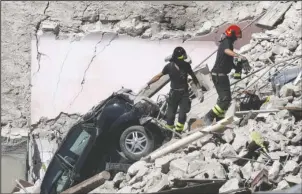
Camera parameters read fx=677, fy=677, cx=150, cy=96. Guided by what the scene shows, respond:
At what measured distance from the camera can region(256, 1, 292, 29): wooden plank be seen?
45.8ft

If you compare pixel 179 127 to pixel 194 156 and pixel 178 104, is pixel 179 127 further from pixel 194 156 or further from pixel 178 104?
pixel 194 156

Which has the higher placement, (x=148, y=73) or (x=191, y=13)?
(x=191, y=13)

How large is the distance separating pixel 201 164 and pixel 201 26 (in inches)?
239

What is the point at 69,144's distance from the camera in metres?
11.0

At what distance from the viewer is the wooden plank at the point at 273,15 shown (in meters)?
14.0

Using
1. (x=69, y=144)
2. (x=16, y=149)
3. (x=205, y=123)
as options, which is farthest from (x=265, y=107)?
(x=16, y=149)

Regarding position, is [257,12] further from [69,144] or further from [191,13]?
[69,144]

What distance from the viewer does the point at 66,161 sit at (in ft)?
35.8

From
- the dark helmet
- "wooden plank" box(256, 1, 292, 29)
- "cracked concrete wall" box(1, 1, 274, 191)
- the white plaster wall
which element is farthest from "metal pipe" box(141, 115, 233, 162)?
"cracked concrete wall" box(1, 1, 274, 191)

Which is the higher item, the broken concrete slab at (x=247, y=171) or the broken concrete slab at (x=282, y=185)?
the broken concrete slab at (x=247, y=171)

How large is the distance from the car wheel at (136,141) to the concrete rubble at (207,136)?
111 cm

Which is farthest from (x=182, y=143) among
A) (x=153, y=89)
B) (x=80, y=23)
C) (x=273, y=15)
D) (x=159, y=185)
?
(x=80, y=23)

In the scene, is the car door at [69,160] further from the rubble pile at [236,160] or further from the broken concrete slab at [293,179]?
the broken concrete slab at [293,179]

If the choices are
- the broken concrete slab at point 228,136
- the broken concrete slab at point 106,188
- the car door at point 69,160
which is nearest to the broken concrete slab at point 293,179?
the broken concrete slab at point 228,136
